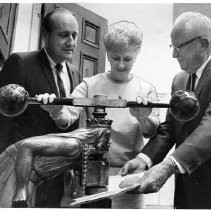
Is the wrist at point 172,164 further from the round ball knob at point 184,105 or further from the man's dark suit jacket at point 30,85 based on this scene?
the man's dark suit jacket at point 30,85

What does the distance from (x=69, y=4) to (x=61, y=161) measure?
95cm

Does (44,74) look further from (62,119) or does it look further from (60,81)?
(62,119)

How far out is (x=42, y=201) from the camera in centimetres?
69

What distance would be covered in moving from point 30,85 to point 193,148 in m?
0.54

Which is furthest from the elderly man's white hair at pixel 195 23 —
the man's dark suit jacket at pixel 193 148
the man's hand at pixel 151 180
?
the man's hand at pixel 151 180

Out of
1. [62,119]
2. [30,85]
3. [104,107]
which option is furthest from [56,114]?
[30,85]

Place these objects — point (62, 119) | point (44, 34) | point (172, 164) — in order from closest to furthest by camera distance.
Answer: point (172, 164)
point (62, 119)
point (44, 34)

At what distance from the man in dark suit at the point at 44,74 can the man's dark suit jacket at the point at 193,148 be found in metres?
0.25

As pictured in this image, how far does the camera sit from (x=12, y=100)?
58 cm

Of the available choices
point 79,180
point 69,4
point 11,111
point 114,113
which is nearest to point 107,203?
point 79,180

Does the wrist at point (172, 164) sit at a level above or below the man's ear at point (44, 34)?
below

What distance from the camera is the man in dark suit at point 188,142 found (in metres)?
0.70

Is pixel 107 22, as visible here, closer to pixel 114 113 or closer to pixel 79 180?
pixel 114 113

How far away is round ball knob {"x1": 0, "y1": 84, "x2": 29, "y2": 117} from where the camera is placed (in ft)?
1.90
